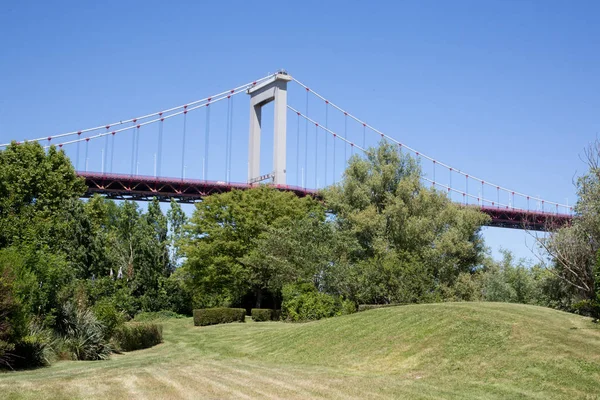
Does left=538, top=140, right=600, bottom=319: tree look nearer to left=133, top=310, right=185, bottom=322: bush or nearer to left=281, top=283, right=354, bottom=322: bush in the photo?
left=281, top=283, right=354, bottom=322: bush

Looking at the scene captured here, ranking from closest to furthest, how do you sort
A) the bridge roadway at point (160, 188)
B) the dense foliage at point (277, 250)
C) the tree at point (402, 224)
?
the dense foliage at point (277, 250) → the tree at point (402, 224) → the bridge roadway at point (160, 188)

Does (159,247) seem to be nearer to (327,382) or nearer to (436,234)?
(436,234)

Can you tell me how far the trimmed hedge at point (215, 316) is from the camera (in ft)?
131

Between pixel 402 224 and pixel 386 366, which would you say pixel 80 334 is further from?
pixel 402 224

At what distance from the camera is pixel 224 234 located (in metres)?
51.8

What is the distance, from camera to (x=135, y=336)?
28.8 metres

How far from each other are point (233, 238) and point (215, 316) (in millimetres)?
12401

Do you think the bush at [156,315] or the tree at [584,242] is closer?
the tree at [584,242]

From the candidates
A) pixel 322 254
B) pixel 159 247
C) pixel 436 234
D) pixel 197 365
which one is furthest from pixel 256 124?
pixel 197 365

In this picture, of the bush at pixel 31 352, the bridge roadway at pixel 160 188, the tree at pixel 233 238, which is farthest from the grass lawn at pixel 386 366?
the bridge roadway at pixel 160 188

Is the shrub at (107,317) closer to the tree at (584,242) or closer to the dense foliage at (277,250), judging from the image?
the dense foliage at (277,250)

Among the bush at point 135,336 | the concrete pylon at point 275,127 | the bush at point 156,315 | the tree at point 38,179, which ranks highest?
the concrete pylon at point 275,127

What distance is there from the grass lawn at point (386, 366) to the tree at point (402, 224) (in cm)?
1521

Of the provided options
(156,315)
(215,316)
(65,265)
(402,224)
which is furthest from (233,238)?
(65,265)
